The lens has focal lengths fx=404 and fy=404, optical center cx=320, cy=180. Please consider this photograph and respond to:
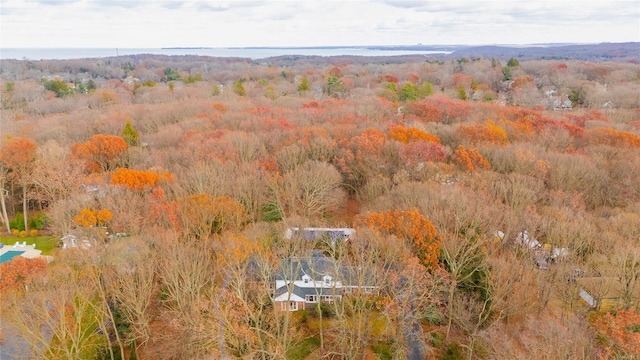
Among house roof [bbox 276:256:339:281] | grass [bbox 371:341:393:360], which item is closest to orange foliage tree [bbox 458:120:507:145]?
house roof [bbox 276:256:339:281]

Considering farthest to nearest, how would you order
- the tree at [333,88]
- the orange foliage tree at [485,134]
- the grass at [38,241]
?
the tree at [333,88]
the orange foliage tree at [485,134]
the grass at [38,241]

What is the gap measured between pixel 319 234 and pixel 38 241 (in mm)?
24146

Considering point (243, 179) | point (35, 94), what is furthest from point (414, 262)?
point (35, 94)

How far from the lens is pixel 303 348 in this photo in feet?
64.1

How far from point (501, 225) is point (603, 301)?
5983 mm

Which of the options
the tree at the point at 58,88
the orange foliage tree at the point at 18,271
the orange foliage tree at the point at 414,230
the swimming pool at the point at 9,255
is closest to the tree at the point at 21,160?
the swimming pool at the point at 9,255

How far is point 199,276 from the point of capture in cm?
1923

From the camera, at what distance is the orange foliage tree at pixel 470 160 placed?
31.9 meters

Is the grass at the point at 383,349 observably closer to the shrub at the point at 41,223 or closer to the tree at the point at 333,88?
the shrub at the point at 41,223

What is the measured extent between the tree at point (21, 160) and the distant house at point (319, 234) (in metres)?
25.2

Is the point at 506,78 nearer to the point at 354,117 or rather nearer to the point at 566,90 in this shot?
the point at 566,90

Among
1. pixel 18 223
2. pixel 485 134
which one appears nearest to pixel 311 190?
pixel 485 134

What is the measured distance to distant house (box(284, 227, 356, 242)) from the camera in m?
22.8

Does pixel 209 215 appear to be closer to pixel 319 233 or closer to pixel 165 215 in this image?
pixel 165 215
